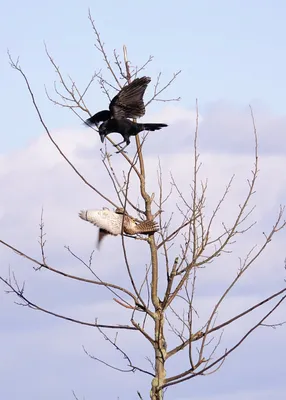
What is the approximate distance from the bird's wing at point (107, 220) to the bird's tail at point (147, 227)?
15 centimetres

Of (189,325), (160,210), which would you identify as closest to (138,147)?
(160,210)

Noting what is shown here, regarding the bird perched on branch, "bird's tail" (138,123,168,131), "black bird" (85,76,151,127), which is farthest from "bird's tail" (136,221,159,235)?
"bird's tail" (138,123,168,131)

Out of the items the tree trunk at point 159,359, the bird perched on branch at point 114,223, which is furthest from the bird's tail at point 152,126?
the tree trunk at point 159,359

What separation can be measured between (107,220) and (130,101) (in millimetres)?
1147

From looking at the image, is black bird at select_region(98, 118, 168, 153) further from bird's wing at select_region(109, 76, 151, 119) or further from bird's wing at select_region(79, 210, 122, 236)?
bird's wing at select_region(79, 210, 122, 236)

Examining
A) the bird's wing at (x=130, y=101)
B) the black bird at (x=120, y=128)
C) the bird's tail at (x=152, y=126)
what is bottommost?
the bird's wing at (x=130, y=101)

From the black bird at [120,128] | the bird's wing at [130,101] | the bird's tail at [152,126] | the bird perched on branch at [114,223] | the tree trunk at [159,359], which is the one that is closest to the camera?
the tree trunk at [159,359]

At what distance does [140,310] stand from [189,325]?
0.33m

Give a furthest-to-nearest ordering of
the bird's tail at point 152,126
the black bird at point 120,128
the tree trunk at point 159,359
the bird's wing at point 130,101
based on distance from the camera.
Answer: the bird's tail at point 152,126 < the black bird at point 120,128 < the bird's wing at point 130,101 < the tree trunk at point 159,359

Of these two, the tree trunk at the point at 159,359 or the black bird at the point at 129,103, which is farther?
the black bird at the point at 129,103

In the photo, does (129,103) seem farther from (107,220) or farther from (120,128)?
(107,220)

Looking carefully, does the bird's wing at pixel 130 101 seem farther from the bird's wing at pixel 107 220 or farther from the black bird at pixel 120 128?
the bird's wing at pixel 107 220

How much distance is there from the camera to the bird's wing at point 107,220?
6.04 meters

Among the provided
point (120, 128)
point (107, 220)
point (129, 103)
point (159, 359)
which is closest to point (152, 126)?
point (120, 128)
